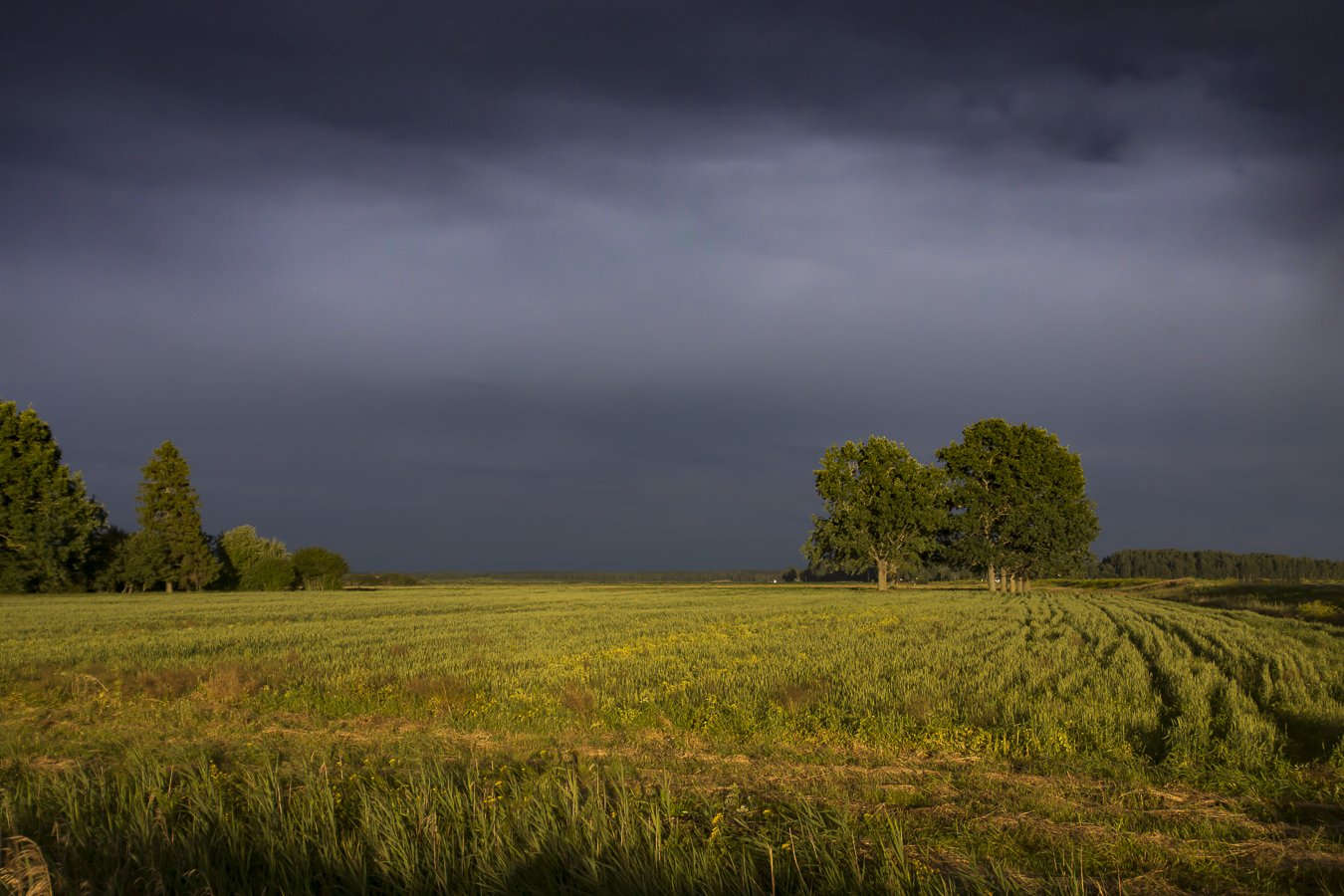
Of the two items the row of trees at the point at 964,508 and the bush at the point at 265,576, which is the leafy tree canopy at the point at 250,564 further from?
the row of trees at the point at 964,508

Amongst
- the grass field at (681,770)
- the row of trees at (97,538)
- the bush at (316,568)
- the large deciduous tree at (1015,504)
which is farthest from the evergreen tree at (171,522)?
the large deciduous tree at (1015,504)

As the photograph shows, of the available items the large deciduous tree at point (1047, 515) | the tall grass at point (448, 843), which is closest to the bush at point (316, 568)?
the large deciduous tree at point (1047, 515)

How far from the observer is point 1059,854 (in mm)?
5391

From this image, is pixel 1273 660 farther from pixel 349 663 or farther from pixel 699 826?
pixel 349 663

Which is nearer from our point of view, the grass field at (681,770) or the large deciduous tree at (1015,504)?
the grass field at (681,770)

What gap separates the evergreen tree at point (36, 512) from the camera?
199 feet

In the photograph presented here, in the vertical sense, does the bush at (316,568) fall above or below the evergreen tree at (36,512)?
below

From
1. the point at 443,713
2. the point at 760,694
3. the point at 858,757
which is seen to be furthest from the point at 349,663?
the point at 858,757

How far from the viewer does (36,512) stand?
62.1 meters

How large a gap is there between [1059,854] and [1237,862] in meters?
1.36

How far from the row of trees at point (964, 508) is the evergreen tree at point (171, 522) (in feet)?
214

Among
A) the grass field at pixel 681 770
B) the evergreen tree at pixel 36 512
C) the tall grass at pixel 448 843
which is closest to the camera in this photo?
the tall grass at pixel 448 843

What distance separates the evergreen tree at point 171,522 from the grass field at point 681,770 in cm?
6377

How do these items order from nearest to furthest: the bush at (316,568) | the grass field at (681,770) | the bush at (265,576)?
the grass field at (681,770), the bush at (265,576), the bush at (316,568)
